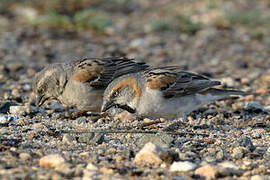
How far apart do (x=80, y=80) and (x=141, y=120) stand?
996 mm

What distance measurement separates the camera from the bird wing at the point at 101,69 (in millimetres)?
6965

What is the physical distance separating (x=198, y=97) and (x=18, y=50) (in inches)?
216

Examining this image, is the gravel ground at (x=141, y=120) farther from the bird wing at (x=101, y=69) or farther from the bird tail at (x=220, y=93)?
the bird wing at (x=101, y=69)

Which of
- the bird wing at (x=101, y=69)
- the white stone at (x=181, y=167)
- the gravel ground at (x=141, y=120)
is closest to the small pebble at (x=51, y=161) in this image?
the gravel ground at (x=141, y=120)

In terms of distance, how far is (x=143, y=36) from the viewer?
499 inches

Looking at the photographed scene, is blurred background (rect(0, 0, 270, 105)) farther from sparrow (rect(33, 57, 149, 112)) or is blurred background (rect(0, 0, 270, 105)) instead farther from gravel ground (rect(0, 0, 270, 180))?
sparrow (rect(33, 57, 149, 112))

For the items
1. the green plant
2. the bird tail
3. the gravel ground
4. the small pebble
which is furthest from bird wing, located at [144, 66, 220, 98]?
the green plant

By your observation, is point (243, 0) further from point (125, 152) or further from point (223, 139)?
point (125, 152)

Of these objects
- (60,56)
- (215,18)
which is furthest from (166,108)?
(215,18)

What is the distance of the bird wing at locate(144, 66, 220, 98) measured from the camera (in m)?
6.62

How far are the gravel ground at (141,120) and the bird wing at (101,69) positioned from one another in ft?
1.61

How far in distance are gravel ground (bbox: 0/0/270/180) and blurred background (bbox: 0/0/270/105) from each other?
3 cm

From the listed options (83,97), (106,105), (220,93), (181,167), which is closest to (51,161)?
(181,167)

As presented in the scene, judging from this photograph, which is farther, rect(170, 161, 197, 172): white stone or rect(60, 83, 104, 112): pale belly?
rect(60, 83, 104, 112): pale belly
